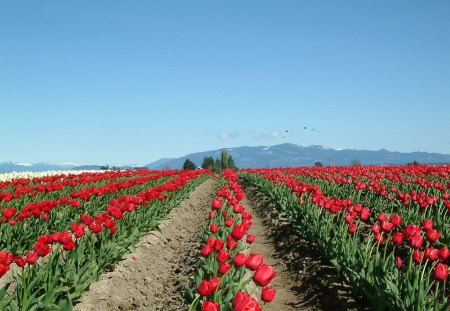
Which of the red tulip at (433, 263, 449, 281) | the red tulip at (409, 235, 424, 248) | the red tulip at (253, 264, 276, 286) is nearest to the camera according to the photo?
the red tulip at (253, 264, 276, 286)

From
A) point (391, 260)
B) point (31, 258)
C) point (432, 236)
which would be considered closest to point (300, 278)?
point (391, 260)

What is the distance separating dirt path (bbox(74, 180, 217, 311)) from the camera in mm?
→ 6539

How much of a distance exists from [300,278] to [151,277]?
2.91 meters

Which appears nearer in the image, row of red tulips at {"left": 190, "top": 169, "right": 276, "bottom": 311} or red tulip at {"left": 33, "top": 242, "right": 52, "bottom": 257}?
row of red tulips at {"left": 190, "top": 169, "right": 276, "bottom": 311}

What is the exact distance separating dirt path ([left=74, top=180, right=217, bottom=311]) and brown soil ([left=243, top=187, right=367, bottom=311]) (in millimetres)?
Result: 1556

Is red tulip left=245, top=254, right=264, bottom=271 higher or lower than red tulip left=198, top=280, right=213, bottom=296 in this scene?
higher

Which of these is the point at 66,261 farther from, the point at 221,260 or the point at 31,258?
the point at 221,260

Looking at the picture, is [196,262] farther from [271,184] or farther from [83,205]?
[271,184]

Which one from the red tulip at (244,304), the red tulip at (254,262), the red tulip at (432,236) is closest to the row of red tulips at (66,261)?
the red tulip at (254,262)

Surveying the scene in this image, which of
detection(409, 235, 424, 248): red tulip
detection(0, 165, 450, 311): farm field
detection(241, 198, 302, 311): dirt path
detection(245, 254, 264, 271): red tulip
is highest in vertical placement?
detection(245, 254, 264, 271): red tulip

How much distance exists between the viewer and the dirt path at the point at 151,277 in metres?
6.54

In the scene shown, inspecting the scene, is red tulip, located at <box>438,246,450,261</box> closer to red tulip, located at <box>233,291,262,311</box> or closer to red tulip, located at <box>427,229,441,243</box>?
red tulip, located at <box>427,229,441,243</box>

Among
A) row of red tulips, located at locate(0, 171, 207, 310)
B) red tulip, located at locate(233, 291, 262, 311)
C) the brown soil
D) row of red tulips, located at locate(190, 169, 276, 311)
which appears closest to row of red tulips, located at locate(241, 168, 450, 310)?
the brown soil

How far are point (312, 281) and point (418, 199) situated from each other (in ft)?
10.6
